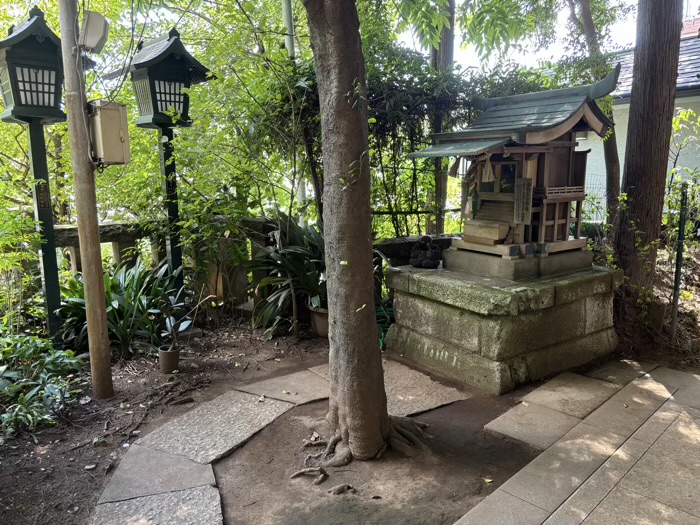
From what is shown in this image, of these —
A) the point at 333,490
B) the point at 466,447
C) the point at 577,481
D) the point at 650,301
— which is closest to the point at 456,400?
the point at 466,447

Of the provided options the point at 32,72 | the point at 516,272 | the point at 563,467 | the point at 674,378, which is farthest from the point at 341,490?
the point at 32,72

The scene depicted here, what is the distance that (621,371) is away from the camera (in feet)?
14.4

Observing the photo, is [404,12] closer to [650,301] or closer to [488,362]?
[488,362]

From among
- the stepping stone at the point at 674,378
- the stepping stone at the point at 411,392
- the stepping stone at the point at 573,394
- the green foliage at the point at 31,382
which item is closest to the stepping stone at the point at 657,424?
the stepping stone at the point at 573,394

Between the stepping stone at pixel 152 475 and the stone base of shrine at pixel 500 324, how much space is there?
7.19 feet

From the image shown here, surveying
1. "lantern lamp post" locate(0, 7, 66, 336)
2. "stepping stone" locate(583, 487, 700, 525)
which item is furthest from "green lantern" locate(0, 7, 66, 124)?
"stepping stone" locate(583, 487, 700, 525)

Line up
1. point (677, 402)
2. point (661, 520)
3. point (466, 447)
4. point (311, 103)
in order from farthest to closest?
point (311, 103)
point (677, 402)
point (466, 447)
point (661, 520)

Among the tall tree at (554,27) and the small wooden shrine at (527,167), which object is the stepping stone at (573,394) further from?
the tall tree at (554,27)

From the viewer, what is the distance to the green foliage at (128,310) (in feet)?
14.7

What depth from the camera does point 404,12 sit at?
3.73 metres

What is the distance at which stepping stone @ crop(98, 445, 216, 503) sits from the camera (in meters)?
2.62

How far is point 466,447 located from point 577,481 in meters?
0.64

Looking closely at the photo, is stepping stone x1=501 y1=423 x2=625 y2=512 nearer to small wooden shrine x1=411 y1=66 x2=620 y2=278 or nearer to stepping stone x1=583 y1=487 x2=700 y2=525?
stepping stone x1=583 y1=487 x2=700 y2=525

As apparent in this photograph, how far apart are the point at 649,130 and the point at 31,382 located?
5783 mm
